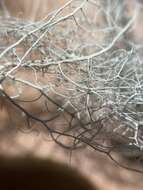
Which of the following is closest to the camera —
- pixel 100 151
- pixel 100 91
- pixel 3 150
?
pixel 100 91

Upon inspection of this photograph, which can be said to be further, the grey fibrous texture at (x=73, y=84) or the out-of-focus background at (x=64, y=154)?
the out-of-focus background at (x=64, y=154)

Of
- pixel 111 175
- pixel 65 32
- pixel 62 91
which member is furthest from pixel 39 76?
pixel 111 175

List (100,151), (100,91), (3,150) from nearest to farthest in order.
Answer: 1. (100,91)
2. (100,151)
3. (3,150)

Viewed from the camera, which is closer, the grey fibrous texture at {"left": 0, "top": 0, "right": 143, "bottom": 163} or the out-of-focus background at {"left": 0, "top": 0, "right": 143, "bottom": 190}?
the grey fibrous texture at {"left": 0, "top": 0, "right": 143, "bottom": 163}

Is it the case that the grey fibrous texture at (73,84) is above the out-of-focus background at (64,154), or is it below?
above

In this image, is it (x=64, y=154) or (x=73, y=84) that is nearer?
(x=73, y=84)

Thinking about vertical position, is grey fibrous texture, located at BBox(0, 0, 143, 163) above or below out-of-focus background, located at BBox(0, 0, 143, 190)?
above

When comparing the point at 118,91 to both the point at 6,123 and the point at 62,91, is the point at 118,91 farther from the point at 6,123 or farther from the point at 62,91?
the point at 6,123

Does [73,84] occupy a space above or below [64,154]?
above
